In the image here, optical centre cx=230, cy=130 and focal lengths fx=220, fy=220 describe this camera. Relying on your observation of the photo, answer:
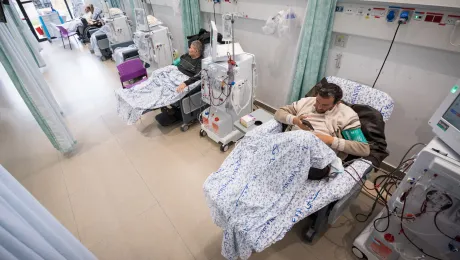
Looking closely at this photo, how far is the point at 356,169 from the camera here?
4.60 feet

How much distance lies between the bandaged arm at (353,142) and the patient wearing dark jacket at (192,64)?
1.68 metres

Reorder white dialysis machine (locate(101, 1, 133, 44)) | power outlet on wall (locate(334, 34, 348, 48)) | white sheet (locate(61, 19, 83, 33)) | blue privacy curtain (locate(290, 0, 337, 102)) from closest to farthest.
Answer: blue privacy curtain (locate(290, 0, 337, 102)), power outlet on wall (locate(334, 34, 348, 48)), white dialysis machine (locate(101, 1, 133, 44)), white sheet (locate(61, 19, 83, 33))

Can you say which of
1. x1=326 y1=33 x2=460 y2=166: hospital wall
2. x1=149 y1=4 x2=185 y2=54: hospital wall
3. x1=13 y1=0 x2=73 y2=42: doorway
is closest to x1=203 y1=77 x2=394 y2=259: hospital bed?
x1=326 y1=33 x2=460 y2=166: hospital wall

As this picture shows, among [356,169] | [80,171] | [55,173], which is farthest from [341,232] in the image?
[55,173]

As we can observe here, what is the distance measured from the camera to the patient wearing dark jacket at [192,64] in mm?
2529

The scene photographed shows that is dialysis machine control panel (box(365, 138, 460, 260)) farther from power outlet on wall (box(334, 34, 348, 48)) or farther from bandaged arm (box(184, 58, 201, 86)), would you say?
bandaged arm (box(184, 58, 201, 86))

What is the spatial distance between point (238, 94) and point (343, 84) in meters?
0.91

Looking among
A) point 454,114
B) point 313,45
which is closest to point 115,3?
point 313,45

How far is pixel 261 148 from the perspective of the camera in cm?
140

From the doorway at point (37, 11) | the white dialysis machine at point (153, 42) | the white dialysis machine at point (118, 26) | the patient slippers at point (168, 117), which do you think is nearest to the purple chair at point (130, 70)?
the white dialysis machine at point (153, 42)

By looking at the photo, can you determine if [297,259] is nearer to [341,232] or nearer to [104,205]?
[341,232]

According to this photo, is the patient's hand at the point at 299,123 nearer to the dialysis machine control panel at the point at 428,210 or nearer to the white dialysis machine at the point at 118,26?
the dialysis machine control panel at the point at 428,210

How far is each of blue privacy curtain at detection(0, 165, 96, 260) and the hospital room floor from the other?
2.75ft

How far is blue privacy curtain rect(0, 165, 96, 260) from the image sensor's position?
0.65 metres
